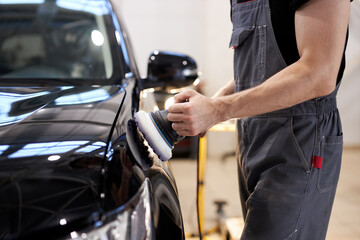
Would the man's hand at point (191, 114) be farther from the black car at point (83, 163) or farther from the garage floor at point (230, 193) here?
the garage floor at point (230, 193)

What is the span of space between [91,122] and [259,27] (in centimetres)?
53

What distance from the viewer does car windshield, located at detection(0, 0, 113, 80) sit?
1.57 metres

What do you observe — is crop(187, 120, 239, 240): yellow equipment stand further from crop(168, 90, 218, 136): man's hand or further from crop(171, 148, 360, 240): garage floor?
crop(168, 90, 218, 136): man's hand

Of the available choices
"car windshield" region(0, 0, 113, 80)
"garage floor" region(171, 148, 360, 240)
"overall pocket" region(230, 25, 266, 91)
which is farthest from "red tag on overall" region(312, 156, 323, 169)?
"garage floor" region(171, 148, 360, 240)

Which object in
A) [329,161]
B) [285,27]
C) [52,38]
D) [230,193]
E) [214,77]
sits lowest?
[230,193]

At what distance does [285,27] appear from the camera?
0.94 metres

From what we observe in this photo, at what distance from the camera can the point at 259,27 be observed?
1002 mm

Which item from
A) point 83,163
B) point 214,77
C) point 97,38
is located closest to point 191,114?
point 83,163

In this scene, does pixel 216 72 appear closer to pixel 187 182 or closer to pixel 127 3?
pixel 187 182

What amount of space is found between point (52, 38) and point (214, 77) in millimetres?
3169

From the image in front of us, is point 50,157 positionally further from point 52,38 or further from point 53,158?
point 52,38

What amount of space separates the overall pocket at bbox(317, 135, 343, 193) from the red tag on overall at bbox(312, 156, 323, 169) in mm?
20

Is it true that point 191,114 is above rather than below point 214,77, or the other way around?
above

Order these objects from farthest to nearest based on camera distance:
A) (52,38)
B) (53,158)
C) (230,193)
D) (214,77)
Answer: (214,77) → (230,193) → (52,38) → (53,158)
